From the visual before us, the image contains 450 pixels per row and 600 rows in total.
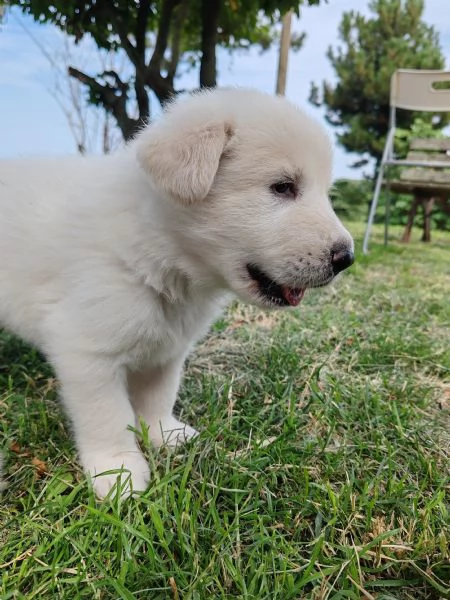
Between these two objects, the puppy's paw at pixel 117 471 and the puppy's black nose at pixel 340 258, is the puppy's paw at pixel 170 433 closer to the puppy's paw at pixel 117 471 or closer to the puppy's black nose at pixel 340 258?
the puppy's paw at pixel 117 471

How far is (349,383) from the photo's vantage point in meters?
2.67

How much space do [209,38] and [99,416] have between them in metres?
3.54

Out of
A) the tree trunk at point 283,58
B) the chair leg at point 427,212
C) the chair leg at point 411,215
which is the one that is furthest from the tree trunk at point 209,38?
the chair leg at point 427,212

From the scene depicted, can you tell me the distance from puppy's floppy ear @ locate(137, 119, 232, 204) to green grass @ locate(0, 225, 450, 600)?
86 centimetres

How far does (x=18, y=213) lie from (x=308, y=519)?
1.55 meters

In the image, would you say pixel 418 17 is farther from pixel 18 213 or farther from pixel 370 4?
pixel 18 213

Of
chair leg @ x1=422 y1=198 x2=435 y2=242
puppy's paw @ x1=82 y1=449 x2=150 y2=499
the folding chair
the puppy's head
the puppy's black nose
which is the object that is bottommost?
chair leg @ x1=422 y1=198 x2=435 y2=242

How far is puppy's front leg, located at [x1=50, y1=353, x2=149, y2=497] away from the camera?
185cm

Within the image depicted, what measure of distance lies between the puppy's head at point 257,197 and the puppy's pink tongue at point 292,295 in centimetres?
5

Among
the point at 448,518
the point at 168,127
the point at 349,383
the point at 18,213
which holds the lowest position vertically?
the point at 349,383

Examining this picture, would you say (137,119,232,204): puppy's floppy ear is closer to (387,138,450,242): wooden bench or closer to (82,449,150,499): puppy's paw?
(82,449,150,499): puppy's paw

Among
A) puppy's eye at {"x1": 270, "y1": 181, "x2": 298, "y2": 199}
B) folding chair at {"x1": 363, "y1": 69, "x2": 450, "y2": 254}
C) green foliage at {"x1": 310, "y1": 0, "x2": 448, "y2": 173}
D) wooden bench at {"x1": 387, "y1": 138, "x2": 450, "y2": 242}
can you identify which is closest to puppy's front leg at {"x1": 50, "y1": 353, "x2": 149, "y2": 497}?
puppy's eye at {"x1": 270, "y1": 181, "x2": 298, "y2": 199}

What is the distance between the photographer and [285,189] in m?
1.76

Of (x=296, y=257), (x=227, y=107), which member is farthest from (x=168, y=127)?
(x=296, y=257)
